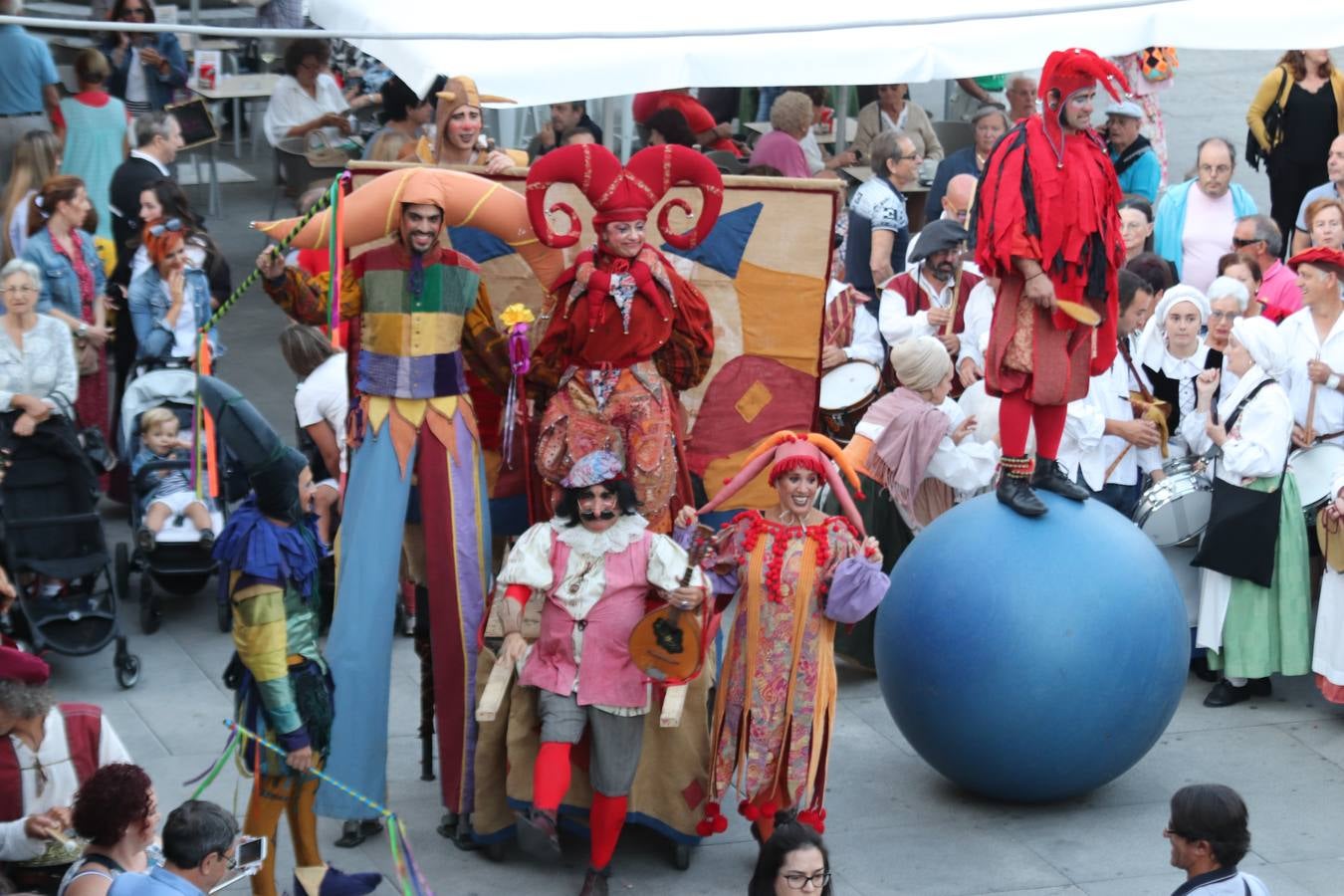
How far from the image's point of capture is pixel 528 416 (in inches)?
296

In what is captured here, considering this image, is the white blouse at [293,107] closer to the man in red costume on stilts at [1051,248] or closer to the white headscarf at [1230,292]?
the white headscarf at [1230,292]

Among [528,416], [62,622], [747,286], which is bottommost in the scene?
[62,622]

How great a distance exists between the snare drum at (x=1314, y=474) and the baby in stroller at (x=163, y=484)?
472 cm

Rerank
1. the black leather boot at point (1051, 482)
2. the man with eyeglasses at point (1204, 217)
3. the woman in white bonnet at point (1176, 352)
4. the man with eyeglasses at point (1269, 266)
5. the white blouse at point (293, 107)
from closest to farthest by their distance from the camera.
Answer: the black leather boot at point (1051, 482)
the woman in white bonnet at point (1176, 352)
the man with eyeglasses at point (1269, 266)
the man with eyeglasses at point (1204, 217)
the white blouse at point (293, 107)

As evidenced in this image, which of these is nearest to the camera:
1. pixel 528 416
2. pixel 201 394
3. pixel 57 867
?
pixel 57 867

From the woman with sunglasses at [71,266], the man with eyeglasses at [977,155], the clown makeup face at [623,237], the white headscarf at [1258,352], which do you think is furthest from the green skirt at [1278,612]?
the woman with sunglasses at [71,266]

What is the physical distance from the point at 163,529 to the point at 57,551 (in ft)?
1.60

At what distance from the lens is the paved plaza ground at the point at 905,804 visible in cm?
721

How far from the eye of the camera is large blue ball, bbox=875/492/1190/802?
722cm

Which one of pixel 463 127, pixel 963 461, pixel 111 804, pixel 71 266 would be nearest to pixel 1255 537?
pixel 963 461

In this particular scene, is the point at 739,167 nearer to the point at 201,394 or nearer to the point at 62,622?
the point at 62,622

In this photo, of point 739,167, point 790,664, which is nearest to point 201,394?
point 790,664

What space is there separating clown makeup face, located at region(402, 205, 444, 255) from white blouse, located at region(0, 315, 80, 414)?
2.45 metres

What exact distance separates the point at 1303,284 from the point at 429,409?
3.93m
